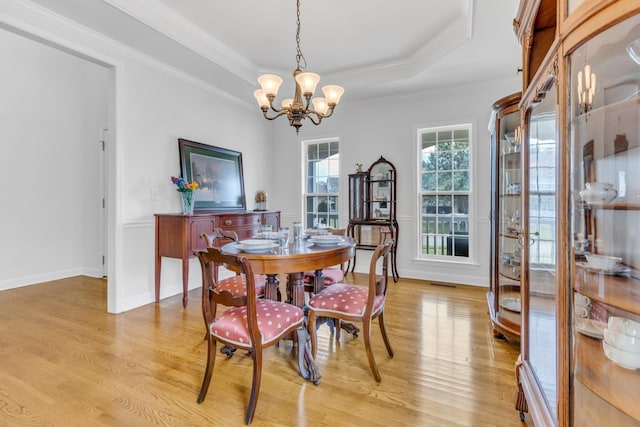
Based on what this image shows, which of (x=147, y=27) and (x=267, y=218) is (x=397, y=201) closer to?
(x=267, y=218)

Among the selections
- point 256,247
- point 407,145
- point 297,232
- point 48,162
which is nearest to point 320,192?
point 407,145

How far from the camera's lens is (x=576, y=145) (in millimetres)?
1070

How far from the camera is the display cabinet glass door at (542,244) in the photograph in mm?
1241

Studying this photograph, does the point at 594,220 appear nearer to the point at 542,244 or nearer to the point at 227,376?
the point at 542,244

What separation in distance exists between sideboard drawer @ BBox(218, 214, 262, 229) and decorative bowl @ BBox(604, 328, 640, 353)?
11.5 ft

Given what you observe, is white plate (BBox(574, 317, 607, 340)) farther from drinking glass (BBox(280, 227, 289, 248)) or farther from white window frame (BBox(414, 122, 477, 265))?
white window frame (BBox(414, 122, 477, 265))

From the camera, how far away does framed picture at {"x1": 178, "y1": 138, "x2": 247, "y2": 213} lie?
156 inches

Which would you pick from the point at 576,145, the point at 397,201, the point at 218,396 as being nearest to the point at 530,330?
the point at 576,145

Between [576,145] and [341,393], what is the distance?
1.70 meters

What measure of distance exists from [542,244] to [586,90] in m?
0.67

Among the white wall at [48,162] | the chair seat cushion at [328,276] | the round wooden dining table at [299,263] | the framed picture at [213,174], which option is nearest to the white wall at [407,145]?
the framed picture at [213,174]

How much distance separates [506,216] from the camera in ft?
8.42

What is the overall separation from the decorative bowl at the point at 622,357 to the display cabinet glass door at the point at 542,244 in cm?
17

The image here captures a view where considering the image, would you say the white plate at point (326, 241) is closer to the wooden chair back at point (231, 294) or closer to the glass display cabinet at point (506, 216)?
the wooden chair back at point (231, 294)
